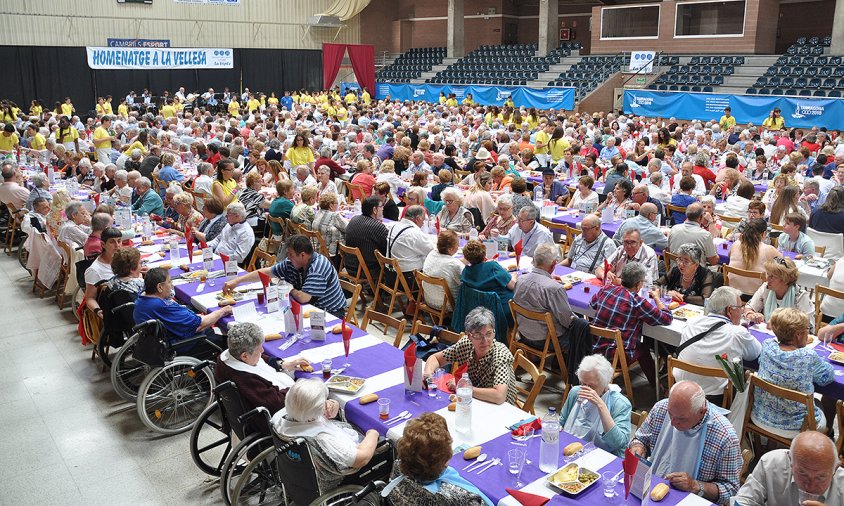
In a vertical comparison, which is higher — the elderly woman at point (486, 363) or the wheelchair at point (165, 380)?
the elderly woman at point (486, 363)

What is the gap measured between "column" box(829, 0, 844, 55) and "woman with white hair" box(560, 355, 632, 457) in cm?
2267

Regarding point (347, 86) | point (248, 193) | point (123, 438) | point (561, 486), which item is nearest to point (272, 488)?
point (123, 438)

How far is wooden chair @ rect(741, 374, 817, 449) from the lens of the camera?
14.0 feet

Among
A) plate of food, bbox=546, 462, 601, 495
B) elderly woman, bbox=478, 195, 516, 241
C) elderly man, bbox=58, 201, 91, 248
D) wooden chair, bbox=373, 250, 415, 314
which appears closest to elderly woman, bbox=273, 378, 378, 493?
plate of food, bbox=546, 462, 601, 495

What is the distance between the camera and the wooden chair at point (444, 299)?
6.58m

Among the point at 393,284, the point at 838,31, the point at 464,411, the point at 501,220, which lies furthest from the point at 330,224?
the point at 838,31

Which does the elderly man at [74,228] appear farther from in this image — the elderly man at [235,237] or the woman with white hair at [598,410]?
the woman with white hair at [598,410]

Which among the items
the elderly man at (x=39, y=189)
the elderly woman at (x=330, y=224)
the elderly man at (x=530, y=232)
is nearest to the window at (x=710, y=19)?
the elderly man at (x=530, y=232)

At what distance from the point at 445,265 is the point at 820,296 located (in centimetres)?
349

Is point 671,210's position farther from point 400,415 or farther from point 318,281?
point 400,415

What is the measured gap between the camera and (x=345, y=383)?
181 inches

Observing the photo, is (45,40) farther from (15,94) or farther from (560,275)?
(560,275)

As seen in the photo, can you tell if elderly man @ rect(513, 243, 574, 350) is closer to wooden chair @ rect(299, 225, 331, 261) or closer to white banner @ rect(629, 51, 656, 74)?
wooden chair @ rect(299, 225, 331, 261)

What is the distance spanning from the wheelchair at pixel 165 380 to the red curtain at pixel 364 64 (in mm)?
29392
